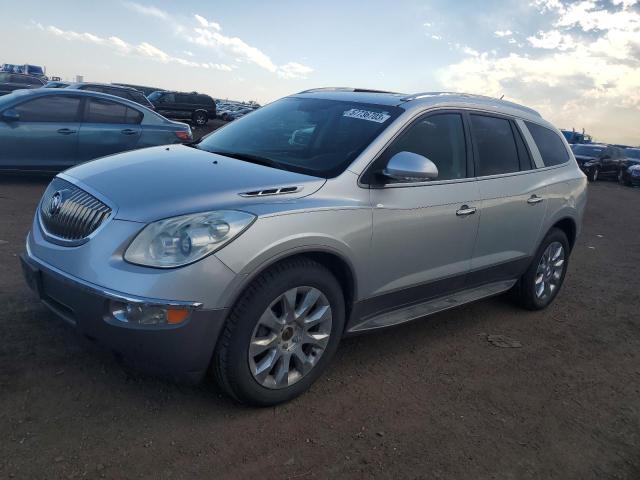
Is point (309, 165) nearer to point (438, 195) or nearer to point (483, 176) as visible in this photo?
point (438, 195)

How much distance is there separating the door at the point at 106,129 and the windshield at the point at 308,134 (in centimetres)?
495

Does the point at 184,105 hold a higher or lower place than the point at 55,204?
higher

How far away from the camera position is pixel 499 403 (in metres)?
3.46

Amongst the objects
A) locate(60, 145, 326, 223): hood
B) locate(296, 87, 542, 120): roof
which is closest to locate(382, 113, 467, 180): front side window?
locate(296, 87, 542, 120): roof

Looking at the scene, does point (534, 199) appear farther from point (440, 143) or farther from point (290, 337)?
point (290, 337)

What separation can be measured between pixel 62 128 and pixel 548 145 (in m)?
6.76

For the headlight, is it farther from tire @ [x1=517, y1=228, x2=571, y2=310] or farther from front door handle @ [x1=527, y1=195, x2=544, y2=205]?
tire @ [x1=517, y1=228, x2=571, y2=310]

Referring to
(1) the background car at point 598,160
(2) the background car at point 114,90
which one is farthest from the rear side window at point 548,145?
(1) the background car at point 598,160

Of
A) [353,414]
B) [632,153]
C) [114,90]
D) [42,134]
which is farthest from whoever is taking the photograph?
[632,153]

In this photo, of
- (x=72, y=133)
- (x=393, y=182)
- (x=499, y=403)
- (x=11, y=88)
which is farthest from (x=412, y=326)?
(x=11, y=88)

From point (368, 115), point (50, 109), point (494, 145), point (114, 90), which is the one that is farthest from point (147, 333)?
point (114, 90)

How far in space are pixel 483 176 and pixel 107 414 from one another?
3018 millimetres

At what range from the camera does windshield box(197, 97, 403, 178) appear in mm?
3475

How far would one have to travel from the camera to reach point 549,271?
17.4 ft
